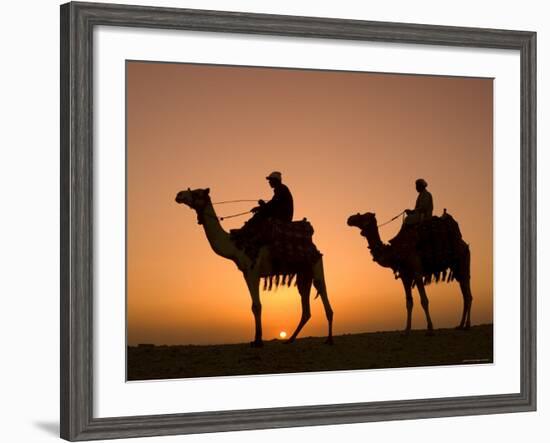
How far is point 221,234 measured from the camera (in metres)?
6.75

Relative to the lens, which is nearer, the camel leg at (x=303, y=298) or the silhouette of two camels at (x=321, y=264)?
the silhouette of two camels at (x=321, y=264)

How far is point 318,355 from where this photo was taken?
692cm

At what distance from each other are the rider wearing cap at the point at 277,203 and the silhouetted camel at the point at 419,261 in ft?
1.11

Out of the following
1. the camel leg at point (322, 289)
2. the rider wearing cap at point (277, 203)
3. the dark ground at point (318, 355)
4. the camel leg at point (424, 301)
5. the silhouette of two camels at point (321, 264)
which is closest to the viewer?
the dark ground at point (318, 355)

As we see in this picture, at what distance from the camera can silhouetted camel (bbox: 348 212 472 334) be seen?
7.03 m

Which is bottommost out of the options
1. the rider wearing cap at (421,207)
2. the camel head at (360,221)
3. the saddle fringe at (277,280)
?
the saddle fringe at (277,280)

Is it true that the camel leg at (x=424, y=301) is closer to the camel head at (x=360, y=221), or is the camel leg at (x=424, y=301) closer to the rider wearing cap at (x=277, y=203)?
the camel head at (x=360, y=221)

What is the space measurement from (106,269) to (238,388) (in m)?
0.87

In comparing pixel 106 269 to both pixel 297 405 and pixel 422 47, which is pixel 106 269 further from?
pixel 422 47

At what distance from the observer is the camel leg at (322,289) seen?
273 inches

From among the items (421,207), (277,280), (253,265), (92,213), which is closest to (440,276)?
(421,207)

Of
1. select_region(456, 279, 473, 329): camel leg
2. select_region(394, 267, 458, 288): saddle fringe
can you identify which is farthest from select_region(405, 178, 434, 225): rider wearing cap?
select_region(456, 279, 473, 329): camel leg

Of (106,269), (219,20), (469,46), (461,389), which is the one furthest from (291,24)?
(461,389)

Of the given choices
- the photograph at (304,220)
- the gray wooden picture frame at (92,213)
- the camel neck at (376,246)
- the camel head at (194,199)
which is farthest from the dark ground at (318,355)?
the camel head at (194,199)
